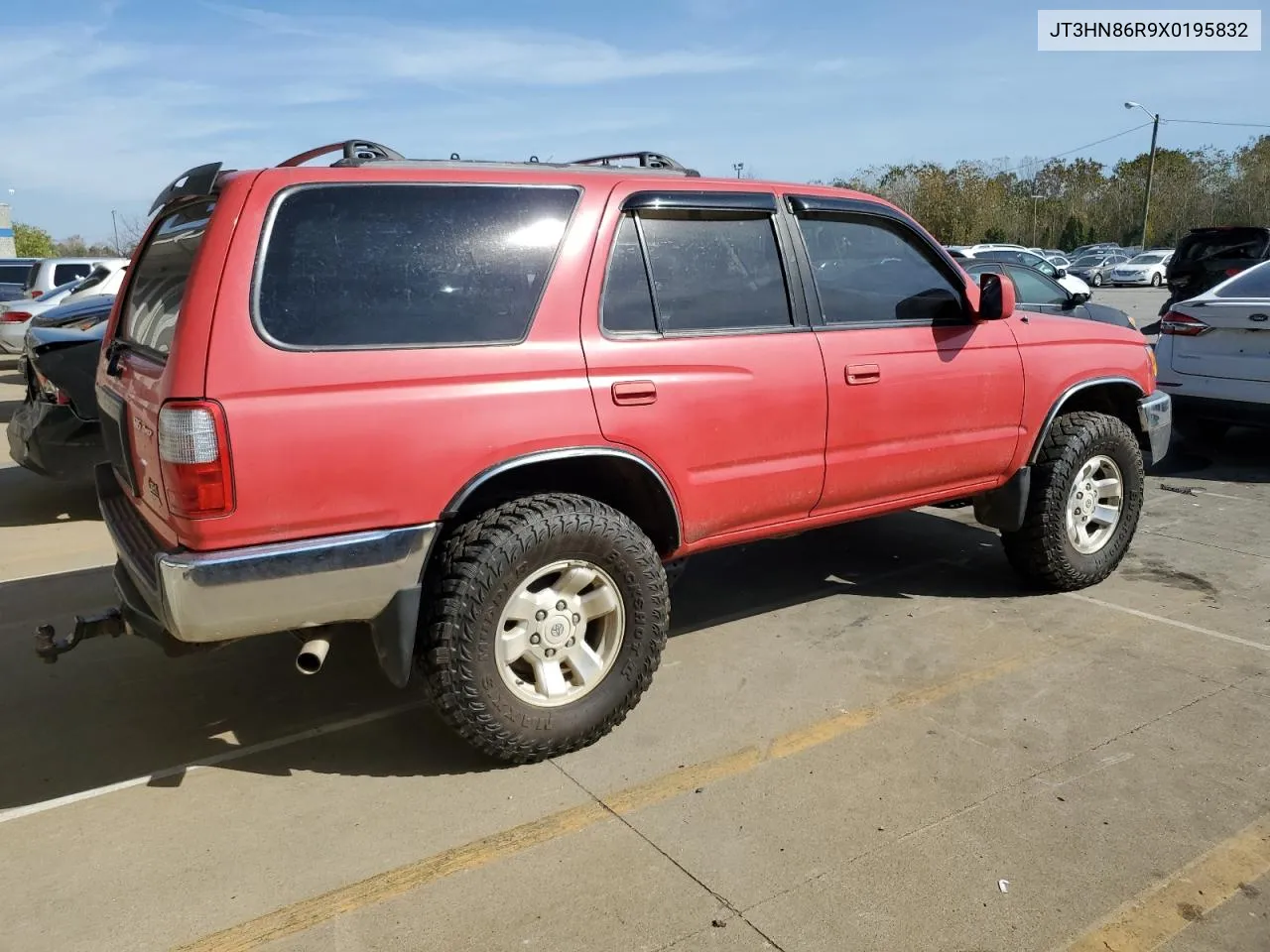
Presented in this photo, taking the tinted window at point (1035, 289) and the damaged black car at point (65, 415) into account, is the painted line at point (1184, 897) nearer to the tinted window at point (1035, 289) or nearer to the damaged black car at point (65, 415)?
the damaged black car at point (65, 415)

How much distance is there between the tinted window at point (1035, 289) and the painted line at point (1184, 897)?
8503 mm

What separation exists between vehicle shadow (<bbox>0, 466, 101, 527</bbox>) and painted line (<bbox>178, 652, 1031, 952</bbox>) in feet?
16.1

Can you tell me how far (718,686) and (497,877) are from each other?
1.49 metres

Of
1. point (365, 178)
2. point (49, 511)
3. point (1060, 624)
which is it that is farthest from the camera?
point (49, 511)

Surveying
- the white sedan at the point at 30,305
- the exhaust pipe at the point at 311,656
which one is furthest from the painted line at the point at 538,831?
the white sedan at the point at 30,305

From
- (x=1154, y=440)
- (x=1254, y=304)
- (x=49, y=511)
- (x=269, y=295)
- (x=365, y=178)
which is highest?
(x=365, y=178)

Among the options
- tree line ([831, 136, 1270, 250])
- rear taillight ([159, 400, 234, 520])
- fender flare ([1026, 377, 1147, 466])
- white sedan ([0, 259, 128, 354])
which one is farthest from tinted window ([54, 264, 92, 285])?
tree line ([831, 136, 1270, 250])

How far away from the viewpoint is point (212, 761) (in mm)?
3605

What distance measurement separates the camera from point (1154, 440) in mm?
5500

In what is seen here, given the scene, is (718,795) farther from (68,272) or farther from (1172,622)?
(68,272)

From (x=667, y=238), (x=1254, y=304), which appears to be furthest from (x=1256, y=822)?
(x=1254, y=304)

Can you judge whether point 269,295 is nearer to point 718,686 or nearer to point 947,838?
point 718,686

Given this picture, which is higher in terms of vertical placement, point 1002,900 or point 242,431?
point 242,431

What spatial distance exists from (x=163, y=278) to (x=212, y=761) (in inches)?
67.4
